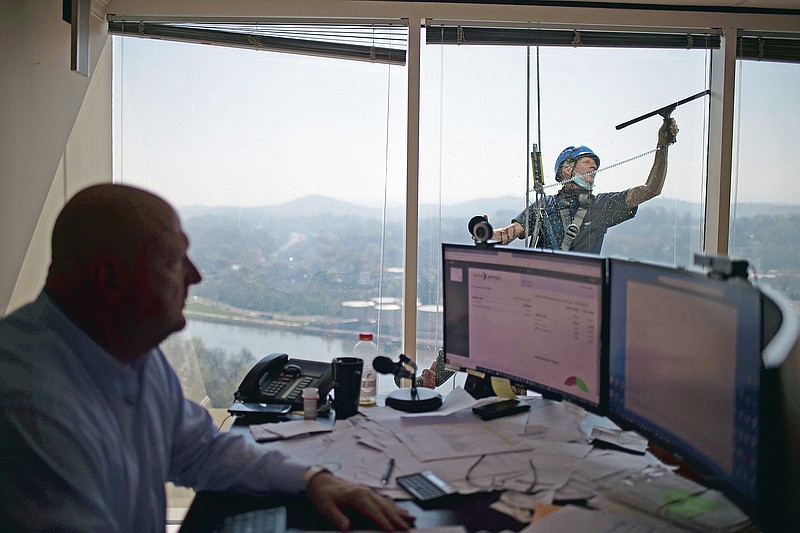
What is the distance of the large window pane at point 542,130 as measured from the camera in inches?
130

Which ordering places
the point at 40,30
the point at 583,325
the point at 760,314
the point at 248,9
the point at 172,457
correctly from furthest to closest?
the point at 248,9, the point at 40,30, the point at 583,325, the point at 172,457, the point at 760,314

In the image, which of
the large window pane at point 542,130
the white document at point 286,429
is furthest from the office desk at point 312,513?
the large window pane at point 542,130

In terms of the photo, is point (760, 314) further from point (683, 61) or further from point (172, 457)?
point (683, 61)

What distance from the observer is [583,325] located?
166 cm

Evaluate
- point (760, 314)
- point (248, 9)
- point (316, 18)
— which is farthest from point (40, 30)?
point (760, 314)

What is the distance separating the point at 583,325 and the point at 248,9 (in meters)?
2.39

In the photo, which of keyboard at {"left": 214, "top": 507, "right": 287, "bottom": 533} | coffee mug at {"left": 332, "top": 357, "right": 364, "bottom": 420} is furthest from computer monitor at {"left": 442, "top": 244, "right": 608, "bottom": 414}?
keyboard at {"left": 214, "top": 507, "right": 287, "bottom": 533}

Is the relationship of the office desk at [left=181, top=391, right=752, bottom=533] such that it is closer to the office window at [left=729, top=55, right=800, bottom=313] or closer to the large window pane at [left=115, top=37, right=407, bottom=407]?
the large window pane at [left=115, top=37, right=407, bottom=407]

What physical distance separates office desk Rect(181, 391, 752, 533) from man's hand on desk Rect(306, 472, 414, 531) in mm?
23

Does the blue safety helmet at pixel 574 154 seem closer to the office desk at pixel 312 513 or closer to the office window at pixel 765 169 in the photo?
the office window at pixel 765 169

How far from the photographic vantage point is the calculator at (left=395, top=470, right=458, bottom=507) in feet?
4.48

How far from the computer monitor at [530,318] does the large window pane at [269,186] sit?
51.2 inches

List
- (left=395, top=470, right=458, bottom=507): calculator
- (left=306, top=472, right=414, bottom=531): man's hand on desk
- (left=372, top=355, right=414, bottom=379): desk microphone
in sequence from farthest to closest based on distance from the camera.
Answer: (left=372, top=355, right=414, bottom=379): desk microphone < (left=395, top=470, right=458, bottom=507): calculator < (left=306, top=472, right=414, bottom=531): man's hand on desk

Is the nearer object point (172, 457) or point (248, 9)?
point (172, 457)
